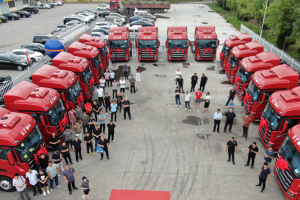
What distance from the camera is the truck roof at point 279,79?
42.2 feet

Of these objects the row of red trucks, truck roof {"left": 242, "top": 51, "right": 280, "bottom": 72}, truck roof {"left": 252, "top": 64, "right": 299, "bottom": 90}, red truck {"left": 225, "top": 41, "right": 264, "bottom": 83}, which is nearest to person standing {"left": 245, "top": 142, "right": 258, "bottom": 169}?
the row of red trucks

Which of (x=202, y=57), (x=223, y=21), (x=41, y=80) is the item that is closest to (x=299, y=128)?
(x=41, y=80)

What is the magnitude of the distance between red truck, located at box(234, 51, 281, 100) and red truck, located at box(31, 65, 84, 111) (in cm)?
1062

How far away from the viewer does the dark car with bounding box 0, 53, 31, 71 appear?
73.0 feet

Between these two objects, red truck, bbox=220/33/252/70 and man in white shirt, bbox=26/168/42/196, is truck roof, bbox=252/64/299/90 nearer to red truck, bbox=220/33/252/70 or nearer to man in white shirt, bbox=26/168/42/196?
red truck, bbox=220/33/252/70

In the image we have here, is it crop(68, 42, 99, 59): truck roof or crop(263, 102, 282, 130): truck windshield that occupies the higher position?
crop(68, 42, 99, 59): truck roof

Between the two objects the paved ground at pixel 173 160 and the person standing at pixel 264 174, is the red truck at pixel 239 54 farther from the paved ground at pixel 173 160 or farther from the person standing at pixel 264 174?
the person standing at pixel 264 174

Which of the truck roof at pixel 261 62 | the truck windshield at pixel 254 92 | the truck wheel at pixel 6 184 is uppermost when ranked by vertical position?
the truck roof at pixel 261 62

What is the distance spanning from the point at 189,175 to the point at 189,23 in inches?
1530

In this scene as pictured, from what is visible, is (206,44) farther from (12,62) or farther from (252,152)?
(12,62)

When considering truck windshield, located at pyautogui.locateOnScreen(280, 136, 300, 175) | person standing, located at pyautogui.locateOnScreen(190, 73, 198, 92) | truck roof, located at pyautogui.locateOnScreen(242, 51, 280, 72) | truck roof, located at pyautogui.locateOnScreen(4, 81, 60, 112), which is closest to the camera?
truck windshield, located at pyautogui.locateOnScreen(280, 136, 300, 175)

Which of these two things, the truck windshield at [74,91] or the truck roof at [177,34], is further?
the truck roof at [177,34]

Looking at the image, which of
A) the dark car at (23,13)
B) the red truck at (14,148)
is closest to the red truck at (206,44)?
the red truck at (14,148)

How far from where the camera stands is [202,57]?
80.3ft
